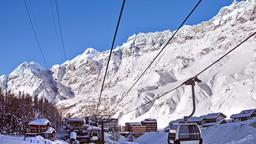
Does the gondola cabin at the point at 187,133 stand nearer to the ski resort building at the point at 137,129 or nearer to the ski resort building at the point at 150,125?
the ski resort building at the point at 137,129

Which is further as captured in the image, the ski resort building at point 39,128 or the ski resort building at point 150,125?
the ski resort building at point 150,125

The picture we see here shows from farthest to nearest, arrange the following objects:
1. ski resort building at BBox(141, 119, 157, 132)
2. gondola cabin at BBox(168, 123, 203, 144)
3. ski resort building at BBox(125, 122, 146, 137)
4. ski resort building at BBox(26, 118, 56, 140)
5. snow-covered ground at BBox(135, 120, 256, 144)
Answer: ski resort building at BBox(141, 119, 157, 132), ski resort building at BBox(125, 122, 146, 137), ski resort building at BBox(26, 118, 56, 140), snow-covered ground at BBox(135, 120, 256, 144), gondola cabin at BBox(168, 123, 203, 144)

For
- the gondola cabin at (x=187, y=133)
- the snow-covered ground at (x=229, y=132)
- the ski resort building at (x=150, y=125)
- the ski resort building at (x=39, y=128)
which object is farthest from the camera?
the ski resort building at (x=150, y=125)

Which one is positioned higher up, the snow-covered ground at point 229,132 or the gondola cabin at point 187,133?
the gondola cabin at point 187,133

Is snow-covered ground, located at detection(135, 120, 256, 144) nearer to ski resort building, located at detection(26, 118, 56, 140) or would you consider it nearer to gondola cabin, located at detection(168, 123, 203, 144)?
gondola cabin, located at detection(168, 123, 203, 144)

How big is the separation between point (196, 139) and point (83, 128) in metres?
96.6

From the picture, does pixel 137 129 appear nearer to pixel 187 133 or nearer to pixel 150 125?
pixel 150 125

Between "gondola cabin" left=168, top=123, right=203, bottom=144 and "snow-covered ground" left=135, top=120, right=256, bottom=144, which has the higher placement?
"gondola cabin" left=168, top=123, right=203, bottom=144

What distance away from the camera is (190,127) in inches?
886

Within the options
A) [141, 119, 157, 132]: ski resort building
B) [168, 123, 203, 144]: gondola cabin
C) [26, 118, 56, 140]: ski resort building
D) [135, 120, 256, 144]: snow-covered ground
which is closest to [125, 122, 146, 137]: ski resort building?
[141, 119, 157, 132]: ski resort building

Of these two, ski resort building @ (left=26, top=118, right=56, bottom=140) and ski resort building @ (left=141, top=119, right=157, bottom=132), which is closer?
ski resort building @ (left=26, top=118, right=56, bottom=140)

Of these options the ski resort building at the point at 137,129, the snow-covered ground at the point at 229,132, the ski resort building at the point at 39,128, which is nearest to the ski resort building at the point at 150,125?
the ski resort building at the point at 137,129

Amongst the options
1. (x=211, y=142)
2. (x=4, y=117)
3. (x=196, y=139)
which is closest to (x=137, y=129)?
(x=4, y=117)

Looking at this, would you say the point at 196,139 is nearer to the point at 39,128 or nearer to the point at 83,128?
the point at 39,128
